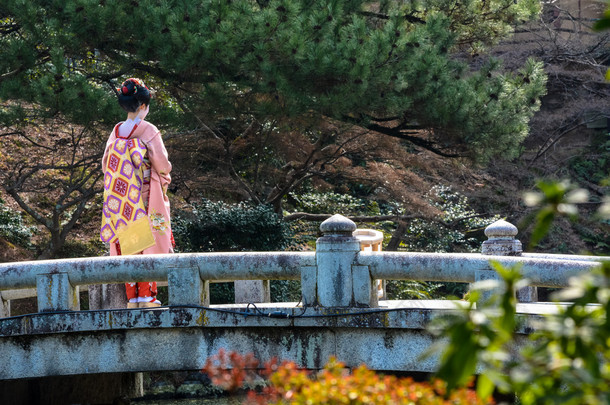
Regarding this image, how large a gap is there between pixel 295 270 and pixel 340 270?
1.16 ft

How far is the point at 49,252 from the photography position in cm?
1122

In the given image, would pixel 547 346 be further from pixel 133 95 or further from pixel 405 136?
pixel 405 136

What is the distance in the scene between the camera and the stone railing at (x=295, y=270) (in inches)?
252

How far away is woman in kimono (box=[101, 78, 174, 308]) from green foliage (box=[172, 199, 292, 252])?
3.24 metres

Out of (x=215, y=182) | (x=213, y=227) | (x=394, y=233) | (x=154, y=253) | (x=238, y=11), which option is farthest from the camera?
(x=394, y=233)

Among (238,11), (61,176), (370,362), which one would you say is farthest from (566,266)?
(61,176)

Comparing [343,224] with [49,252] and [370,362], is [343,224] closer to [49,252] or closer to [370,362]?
[370,362]

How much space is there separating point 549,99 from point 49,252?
10311 mm

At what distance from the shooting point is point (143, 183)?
758 cm

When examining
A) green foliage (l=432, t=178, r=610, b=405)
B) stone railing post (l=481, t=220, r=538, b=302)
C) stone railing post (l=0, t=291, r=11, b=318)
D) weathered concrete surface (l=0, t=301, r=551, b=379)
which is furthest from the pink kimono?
green foliage (l=432, t=178, r=610, b=405)

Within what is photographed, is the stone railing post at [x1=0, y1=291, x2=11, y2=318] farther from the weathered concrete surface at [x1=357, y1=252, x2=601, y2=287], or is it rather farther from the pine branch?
the pine branch

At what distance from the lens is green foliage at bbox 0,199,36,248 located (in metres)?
11.8

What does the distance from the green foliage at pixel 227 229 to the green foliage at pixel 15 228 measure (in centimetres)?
224

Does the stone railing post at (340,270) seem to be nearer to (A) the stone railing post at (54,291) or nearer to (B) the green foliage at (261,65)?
(A) the stone railing post at (54,291)
